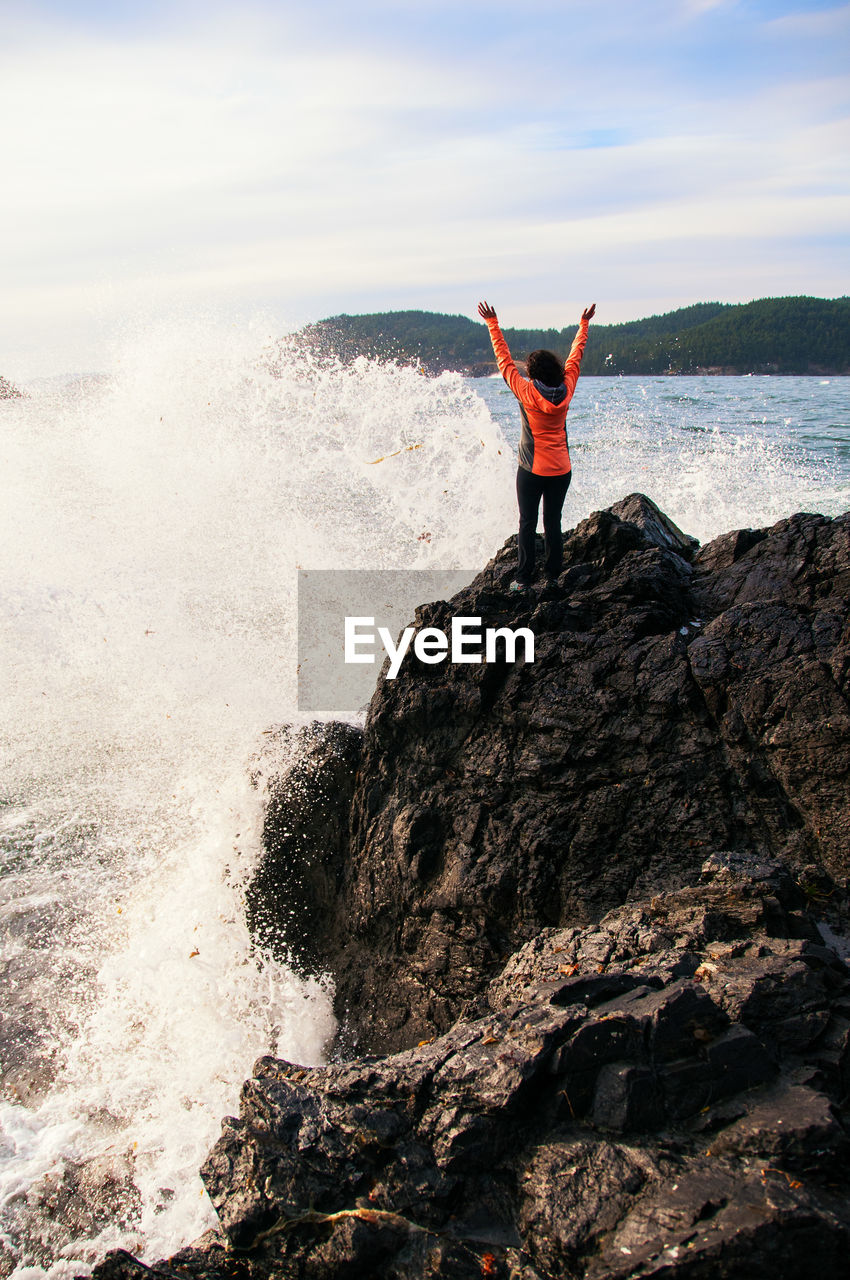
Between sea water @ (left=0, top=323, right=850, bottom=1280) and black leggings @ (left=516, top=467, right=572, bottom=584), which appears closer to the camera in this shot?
sea water @ (left=0, top=323, right=850, bottom=1280)

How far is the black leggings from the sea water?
2.93 m

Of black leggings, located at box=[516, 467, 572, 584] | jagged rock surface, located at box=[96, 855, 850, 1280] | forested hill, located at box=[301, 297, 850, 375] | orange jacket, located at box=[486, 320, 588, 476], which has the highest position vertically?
forested hill, located at box=[301, 297, 850, 375]


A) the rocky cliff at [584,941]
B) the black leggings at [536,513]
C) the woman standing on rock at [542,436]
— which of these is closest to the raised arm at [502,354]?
the woman standing on rock at [542,436]

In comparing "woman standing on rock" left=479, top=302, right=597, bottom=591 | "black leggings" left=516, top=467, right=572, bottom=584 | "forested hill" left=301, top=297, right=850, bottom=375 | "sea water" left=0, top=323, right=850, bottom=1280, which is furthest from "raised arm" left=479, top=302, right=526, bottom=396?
→ "forested hill" left=301, top=297, right=850, bottom=375

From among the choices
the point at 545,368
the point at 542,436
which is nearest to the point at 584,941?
the point at 542,436

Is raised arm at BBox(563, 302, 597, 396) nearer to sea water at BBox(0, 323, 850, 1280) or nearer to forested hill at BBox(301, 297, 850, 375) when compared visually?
sea water at BBox(0, 323, 850, 1280)

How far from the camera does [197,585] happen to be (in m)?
11.0

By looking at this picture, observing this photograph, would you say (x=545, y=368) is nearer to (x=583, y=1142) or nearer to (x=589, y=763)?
(x=589, y=763)

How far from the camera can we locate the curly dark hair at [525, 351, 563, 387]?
580 cm

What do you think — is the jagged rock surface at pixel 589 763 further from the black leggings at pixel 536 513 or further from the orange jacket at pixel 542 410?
the orange jacket at pixel 542 410

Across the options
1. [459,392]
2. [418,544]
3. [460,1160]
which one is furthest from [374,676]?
[460,1160]

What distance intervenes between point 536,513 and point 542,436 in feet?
1.95

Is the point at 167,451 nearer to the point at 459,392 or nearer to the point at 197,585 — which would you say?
the point at 197,585

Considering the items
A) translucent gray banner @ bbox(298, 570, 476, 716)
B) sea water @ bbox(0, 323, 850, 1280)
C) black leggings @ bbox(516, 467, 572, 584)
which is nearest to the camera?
sea water @ bbox(0, 323, 850, 1280)
